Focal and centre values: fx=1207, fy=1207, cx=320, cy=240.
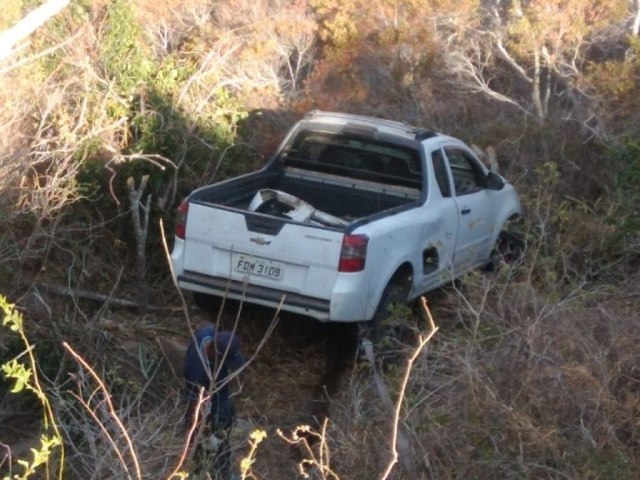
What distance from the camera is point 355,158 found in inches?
391

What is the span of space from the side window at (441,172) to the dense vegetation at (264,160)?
0.72 meters

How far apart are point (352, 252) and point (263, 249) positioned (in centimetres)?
64

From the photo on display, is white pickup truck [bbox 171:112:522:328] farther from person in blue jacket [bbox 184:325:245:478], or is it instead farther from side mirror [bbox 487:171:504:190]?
person in blue jacket [bbox 184:325:245:478]

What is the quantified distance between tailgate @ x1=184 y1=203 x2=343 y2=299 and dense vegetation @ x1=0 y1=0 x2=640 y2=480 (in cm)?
75

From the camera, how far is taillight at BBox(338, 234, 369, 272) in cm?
826

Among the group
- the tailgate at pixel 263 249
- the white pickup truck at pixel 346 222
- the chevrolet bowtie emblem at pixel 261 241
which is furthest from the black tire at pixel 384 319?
the chevrolet bowtie emblem at pixel 261 241

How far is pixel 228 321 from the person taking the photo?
9477 millimetres

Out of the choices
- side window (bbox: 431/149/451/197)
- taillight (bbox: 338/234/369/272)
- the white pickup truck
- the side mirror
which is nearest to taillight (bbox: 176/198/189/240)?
the white pickup truck

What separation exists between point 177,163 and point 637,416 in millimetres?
6008

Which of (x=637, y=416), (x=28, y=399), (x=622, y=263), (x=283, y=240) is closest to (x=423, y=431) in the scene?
(x=637, y=416)

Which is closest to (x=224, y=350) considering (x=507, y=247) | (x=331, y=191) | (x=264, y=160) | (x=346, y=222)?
(x=346, y=222)

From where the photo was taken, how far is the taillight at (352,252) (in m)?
8.26

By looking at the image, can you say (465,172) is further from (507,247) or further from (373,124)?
(373,124)

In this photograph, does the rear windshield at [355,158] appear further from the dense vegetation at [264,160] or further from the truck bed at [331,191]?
the dense vegetation at [264,160]
